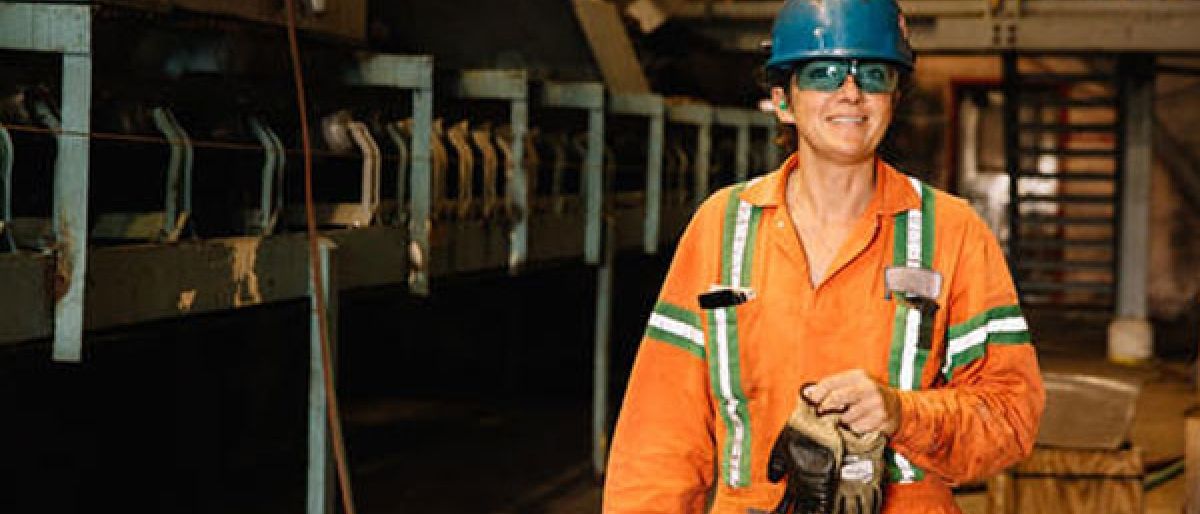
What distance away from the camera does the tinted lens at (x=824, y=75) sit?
2494 millimetres

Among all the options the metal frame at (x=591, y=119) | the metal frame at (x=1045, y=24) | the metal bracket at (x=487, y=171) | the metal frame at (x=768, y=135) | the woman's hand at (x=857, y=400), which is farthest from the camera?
the metal frame at (x=1045, y=24)

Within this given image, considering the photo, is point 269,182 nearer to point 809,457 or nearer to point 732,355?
point 732,355

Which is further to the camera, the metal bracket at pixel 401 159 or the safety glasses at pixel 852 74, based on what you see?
the metal bracket at pixel 401 159

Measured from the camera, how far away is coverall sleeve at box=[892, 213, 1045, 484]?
2.41m

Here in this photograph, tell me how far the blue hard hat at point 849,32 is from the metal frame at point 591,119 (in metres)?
5.96

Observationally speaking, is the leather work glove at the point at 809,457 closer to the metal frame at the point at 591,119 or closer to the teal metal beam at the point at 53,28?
the teal metal beam at the point at 53,28

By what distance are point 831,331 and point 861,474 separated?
21cm

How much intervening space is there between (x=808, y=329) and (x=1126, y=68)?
42.5ft

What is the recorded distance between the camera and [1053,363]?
585 inches

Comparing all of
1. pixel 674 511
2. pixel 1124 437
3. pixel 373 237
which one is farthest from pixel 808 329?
pixel 1124 437

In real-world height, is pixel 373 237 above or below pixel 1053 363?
above

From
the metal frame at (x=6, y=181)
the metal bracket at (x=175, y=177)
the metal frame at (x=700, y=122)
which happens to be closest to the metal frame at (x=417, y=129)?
the metal bracket at (x=175, y=177)

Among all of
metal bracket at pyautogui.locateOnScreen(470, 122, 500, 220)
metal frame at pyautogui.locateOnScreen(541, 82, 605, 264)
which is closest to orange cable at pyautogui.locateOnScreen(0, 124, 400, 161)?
metal bracket at pyautogui.locateOnScreen(470, 122, 500, 220)

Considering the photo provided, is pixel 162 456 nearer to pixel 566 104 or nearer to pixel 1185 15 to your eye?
pixel 566 104
